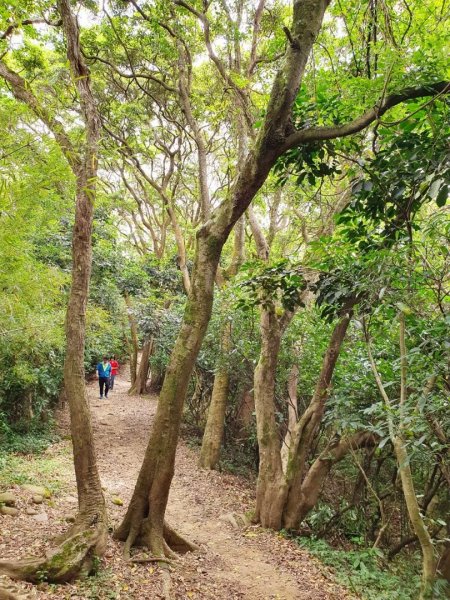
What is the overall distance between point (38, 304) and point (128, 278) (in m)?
7.50

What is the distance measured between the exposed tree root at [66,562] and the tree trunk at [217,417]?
5669mm

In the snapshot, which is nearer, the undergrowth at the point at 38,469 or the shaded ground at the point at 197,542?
the shaded ground at the point at 197,542

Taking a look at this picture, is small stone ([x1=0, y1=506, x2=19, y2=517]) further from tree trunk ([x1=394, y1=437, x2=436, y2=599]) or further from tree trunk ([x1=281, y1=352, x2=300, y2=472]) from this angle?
tree trunk ([x1=394, y1=437, x2=436, y2=599])

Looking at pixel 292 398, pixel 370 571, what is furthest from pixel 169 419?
pixel 292 398

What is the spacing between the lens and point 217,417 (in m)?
9.97

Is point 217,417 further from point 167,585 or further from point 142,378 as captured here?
point 142,378

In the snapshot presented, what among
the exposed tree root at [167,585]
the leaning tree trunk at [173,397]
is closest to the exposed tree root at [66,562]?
the leaning tree trunk at [173,397]

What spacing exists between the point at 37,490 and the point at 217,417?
4.40 meters

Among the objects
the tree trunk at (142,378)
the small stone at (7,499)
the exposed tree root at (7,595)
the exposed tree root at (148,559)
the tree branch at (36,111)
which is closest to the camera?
the exposed tree root at (7,595)

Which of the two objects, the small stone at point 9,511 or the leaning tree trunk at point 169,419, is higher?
the leaning tree trunk at point 169,419

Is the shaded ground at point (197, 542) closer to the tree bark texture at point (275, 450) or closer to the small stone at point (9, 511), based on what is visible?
the small stone at point (9, 511)

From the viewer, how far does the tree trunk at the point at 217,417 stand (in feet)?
32.3

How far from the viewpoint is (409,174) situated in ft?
10.6

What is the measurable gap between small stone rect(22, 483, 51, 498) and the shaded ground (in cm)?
12
